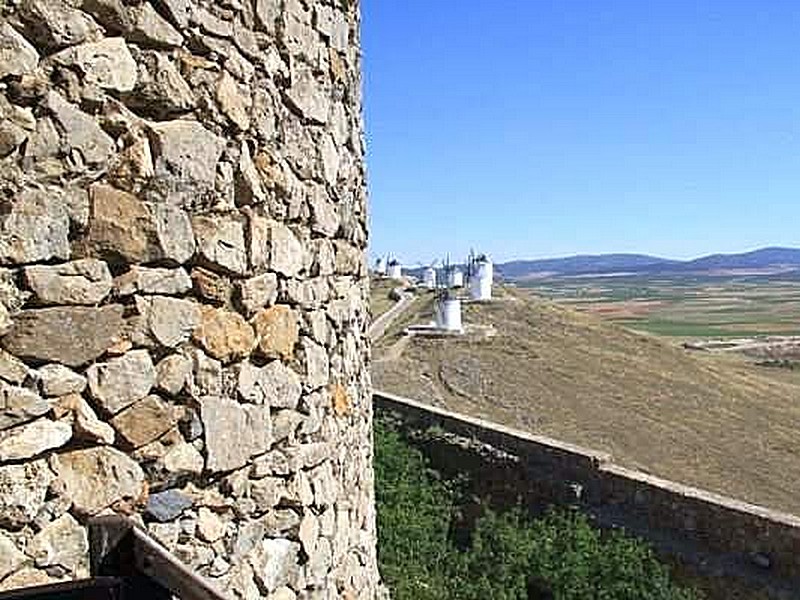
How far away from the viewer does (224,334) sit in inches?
107

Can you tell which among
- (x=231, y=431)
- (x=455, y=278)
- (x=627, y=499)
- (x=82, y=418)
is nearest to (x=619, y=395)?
(x=627, y=499)

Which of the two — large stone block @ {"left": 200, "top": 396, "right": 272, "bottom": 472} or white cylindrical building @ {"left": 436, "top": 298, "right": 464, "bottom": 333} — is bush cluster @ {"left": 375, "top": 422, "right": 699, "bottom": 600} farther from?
white cylindrical building @ {"left": 436, "top": 298, "right": 464, "bottom": 333}

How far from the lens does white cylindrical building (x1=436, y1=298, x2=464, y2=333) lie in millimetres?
26125

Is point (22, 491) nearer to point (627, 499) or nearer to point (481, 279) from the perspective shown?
point (627, 499)

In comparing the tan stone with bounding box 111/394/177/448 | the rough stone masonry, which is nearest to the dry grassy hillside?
the rough stone masonry

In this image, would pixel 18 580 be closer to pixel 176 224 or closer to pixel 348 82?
pixel 176 224

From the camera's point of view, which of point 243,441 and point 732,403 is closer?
point 243,441

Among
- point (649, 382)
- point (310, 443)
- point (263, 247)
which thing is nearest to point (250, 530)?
point (310, 443)

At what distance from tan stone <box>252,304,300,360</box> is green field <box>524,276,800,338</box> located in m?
64.6

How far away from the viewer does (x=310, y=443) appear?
128 inches

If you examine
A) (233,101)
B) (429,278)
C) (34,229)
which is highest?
(233,101)

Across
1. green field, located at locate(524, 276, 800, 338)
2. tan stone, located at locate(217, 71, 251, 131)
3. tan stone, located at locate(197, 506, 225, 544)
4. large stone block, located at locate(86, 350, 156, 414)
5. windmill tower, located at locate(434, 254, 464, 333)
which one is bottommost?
green field, located at locate(524, 276, 800, 338)

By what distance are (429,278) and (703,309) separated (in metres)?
89.1

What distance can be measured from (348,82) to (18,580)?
7.56 ft
